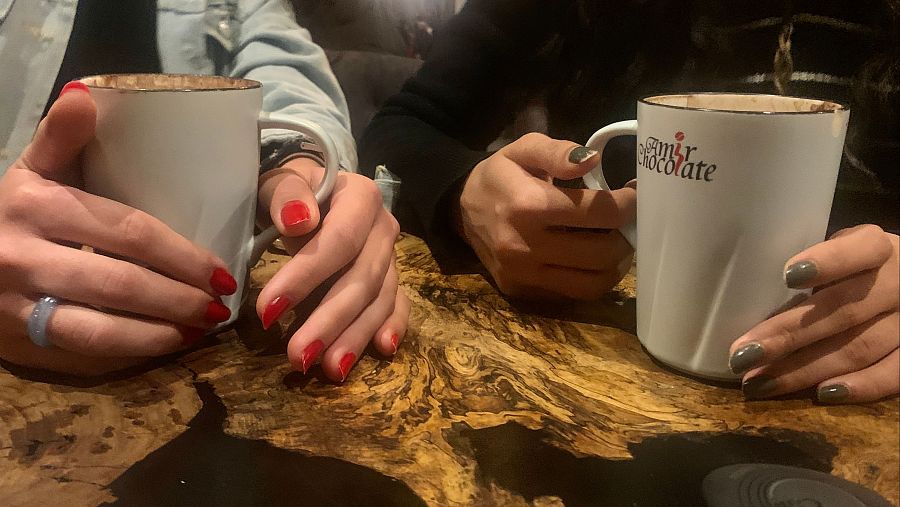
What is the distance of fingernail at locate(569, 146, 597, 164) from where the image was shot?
0.36 metres

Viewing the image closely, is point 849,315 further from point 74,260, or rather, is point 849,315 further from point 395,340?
point 74,260

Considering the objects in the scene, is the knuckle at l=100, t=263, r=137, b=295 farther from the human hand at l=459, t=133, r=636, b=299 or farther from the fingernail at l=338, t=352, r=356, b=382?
the human hand at l=459, t=133, r=636, b=299

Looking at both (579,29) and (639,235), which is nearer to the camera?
(639,235)

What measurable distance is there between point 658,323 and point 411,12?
1.35 feet

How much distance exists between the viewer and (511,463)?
258mm

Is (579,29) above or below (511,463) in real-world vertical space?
above

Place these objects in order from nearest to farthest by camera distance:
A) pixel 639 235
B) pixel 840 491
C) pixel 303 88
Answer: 1. pixel 840 491
2. pixel 639 235
3. pixel 303 88

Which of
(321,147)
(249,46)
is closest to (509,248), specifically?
(321,147)

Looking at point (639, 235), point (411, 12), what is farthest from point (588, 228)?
point (411, 12)

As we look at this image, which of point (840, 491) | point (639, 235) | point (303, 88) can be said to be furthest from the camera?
point (303, 88)

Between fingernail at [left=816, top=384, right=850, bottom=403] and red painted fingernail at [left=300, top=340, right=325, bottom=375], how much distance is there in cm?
23

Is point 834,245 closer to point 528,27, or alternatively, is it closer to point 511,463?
point 511,463

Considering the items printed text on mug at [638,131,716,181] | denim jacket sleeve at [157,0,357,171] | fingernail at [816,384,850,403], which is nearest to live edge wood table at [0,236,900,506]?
fingernail at [816,384,850,403]

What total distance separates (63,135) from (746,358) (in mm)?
318
